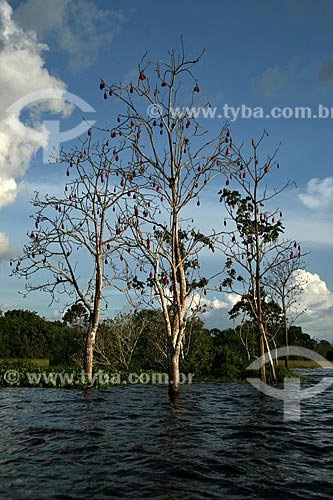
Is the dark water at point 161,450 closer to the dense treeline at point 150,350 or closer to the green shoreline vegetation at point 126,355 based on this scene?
the green shoreline vegetation at point 126,355

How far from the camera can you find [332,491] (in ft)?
25.4

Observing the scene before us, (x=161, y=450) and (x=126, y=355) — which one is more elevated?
(x=126, y=355)

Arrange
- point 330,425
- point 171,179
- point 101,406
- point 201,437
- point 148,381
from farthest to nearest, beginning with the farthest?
point 148,381 → point 171,179 → point 101,406 → point 330,425 → point 201,437

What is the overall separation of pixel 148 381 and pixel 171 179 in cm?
1437

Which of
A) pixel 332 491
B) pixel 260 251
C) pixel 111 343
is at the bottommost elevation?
pixel 332 491

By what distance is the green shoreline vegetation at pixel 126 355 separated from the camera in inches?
1018

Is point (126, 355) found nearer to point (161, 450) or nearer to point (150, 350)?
point (150, 350)

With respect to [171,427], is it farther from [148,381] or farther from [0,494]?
[148,381]

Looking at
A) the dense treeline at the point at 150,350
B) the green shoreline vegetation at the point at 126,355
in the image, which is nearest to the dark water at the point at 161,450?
the green shoreline vegetation at the point at 126,355

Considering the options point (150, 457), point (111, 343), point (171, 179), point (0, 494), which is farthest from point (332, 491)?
point (111, 343)

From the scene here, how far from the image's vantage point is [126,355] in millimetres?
35094

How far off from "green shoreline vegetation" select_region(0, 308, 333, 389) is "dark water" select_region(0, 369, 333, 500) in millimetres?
7867

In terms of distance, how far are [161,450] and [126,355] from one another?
2540cm

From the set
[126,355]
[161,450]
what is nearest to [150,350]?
[126,355]
